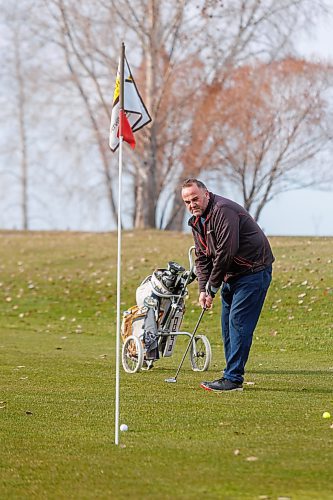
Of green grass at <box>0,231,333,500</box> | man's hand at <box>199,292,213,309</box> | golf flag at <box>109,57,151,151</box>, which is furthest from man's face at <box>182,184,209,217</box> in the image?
green grass at <box>0,231,333,500</box>

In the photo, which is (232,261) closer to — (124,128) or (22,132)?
(124,128)

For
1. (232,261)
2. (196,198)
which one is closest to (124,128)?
(196,198)

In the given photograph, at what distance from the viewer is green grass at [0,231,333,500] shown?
6090 millimetres

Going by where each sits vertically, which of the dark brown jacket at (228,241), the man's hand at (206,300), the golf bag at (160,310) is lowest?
the golf bag at (160,310)

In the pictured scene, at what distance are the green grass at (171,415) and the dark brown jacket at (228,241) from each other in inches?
45.2

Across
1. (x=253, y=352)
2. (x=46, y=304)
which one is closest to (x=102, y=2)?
(x=46, y=304)

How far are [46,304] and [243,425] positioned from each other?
15278 mm

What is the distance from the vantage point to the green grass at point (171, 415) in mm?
6090

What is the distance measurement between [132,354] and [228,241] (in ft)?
9.43

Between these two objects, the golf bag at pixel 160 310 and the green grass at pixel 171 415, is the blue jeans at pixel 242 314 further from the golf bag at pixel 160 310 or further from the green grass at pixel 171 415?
the golf bag at pixel 160 310

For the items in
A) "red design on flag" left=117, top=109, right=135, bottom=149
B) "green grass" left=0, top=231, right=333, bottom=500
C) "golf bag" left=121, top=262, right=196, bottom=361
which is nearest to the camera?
"green grass" left=0, top=231, right=333, bottom=500

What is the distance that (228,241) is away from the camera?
9.38m

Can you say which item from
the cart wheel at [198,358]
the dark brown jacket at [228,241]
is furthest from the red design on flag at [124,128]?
the cart wheel at [198,358]

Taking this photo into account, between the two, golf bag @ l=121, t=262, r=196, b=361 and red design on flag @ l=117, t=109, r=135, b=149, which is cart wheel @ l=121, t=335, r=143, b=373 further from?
red design on flag @ l=117, t=109, r=135, b=149
